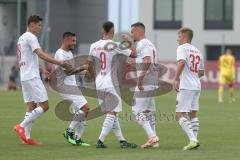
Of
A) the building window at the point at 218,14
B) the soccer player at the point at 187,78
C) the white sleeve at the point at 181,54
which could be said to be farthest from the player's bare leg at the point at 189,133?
the building window at the point at 218,14

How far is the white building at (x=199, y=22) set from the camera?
70.8m

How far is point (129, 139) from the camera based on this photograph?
19578mm

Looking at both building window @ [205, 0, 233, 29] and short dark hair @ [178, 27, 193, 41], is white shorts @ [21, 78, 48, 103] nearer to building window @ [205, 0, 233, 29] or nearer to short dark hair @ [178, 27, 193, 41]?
short dark hair @ [178, 27, 193, 41]

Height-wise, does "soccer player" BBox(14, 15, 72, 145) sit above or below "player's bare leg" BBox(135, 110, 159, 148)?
above

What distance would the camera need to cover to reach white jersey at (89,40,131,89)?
17125 millimetres

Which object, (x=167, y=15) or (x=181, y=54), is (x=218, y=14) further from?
(x=181, y=54)

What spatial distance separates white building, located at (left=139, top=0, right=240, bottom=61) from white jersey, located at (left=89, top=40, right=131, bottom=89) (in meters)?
53.5

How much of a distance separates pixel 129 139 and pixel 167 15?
52794mm

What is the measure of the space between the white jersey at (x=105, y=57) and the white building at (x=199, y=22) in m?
53.5

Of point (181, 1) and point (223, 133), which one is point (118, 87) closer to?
point (223, 133)

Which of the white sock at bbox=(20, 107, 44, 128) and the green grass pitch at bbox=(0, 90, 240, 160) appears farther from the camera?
the white sock at bbox=(20, 107, 44, 128)

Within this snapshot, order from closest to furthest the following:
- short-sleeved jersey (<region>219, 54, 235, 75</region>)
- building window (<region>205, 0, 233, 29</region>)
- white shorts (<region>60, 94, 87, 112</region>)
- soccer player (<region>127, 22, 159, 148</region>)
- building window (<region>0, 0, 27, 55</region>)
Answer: soccer player (<region>127, 22, 159, 148</region>) < white shorts (<region>60, 94, 87, 112</region>) < short-sleeved jersey (<region>219, 54, 235, 75</region>) < building window (<region>205, 0, 233, 29</region>) < building window (<region>0, 0, 27, 55</region>)

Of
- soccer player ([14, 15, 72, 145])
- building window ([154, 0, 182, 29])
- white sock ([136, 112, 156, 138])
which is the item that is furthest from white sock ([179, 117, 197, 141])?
building window ([154, 0, 182, 29])

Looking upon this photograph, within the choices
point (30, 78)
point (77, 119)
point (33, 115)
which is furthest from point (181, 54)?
point (33, 115)
